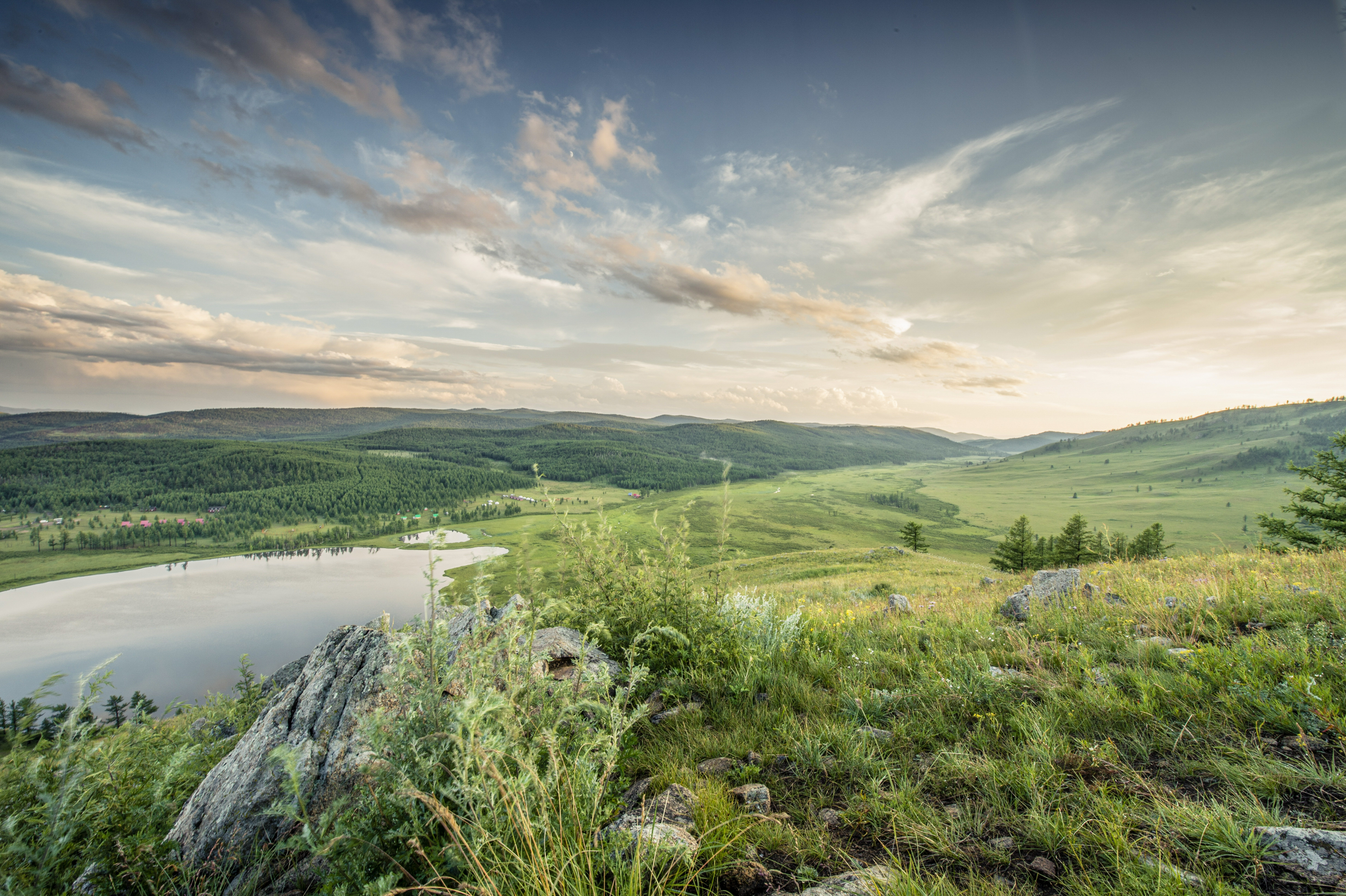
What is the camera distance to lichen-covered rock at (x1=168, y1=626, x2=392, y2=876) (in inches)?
155

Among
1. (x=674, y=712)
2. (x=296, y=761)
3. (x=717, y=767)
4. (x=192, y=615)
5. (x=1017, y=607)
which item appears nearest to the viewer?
(x=296, y=761)

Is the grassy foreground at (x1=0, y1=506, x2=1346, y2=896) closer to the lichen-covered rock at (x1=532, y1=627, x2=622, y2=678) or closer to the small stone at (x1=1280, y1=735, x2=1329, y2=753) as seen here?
the small stone at (x1=1280, y1=735, x2=1329, y2=753)

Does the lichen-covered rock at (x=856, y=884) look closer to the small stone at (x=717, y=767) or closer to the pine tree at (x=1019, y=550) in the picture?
the small stone at (x=717, y=767)

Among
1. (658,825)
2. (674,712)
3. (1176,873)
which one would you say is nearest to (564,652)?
(674,712)

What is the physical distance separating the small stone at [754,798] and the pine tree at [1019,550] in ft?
169

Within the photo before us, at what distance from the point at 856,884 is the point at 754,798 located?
3.22 ft

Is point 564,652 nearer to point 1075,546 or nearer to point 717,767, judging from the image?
point 717,767

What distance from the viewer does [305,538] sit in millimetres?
165750

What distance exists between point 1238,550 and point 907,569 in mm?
24813

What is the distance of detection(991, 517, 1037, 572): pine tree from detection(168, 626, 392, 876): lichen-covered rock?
52953 millimetres

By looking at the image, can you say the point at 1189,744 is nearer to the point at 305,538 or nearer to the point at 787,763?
the point at 787,763

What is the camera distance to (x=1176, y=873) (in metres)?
2.52

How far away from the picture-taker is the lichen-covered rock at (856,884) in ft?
8.99

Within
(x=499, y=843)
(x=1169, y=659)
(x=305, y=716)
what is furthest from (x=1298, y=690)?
(x=305, y=716)
